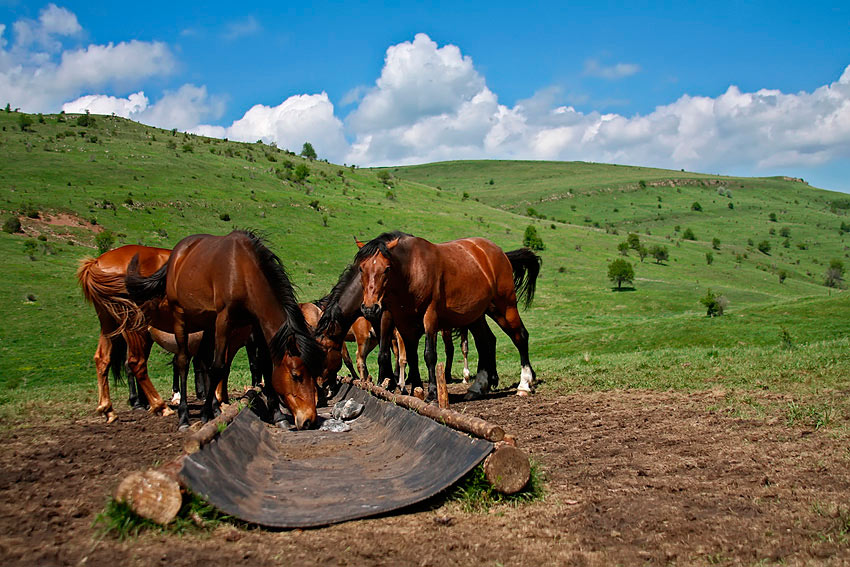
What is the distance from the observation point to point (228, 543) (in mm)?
4250

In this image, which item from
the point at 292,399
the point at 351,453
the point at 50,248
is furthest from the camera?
the point at 50,248

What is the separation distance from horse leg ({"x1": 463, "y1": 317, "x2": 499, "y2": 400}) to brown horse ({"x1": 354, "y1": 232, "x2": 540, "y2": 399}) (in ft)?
0.10

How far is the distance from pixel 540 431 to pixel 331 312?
3667mm

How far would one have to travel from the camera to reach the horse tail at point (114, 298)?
9.72 metres

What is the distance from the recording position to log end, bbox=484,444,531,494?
5215mm

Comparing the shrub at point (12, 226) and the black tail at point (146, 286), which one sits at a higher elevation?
the black tail at point (146, 286)

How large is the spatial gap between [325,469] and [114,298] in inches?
201

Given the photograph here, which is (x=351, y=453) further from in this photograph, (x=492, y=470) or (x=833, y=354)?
(x=833, y=354)

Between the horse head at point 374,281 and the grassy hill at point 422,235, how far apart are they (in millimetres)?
5228

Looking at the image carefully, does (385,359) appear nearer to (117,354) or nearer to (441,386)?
(441,386)

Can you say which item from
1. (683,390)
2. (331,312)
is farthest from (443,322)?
(683,390)

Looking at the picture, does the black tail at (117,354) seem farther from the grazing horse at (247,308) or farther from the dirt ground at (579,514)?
the dirt ground at (579,514)

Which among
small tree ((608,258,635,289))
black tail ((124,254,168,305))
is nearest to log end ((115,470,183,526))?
black tail ((124,254,168,305))

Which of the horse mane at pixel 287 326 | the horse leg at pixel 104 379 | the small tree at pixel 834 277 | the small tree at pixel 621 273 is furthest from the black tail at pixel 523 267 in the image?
the small tree at pixel 834 277
